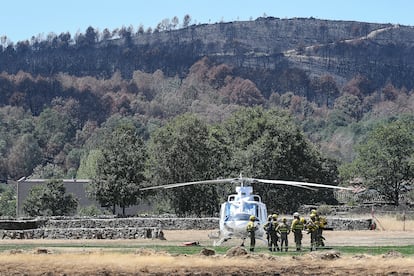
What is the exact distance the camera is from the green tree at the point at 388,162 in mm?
115688

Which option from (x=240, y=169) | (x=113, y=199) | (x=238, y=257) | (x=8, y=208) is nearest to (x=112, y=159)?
(x=113, y=199)

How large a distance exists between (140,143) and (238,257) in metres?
65.6

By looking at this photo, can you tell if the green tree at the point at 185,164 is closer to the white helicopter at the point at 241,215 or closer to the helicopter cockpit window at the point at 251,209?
the white helicopter at the point at 241,215

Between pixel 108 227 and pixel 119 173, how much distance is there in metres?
27.3

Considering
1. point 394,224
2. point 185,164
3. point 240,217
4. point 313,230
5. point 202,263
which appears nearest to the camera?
point 202,263

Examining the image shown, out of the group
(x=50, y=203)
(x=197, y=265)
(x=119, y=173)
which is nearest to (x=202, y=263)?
(x=197, y=265)

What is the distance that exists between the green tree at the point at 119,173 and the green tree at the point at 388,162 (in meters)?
25.1

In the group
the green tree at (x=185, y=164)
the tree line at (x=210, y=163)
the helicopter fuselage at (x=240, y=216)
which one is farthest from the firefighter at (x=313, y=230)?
the green tree at (x=185, y=164)

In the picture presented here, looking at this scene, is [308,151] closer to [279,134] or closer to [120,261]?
[279,134]

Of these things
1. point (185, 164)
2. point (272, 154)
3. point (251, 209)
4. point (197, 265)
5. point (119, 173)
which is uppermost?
point (272, 154)

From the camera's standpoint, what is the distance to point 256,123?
11181 cm

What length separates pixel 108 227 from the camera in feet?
253

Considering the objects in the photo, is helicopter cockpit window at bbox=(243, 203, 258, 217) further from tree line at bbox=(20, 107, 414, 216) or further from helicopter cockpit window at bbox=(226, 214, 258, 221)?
tree line at bbox=(20, 107, 414, 216)

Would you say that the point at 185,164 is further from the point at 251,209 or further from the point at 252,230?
the point at 252,230
